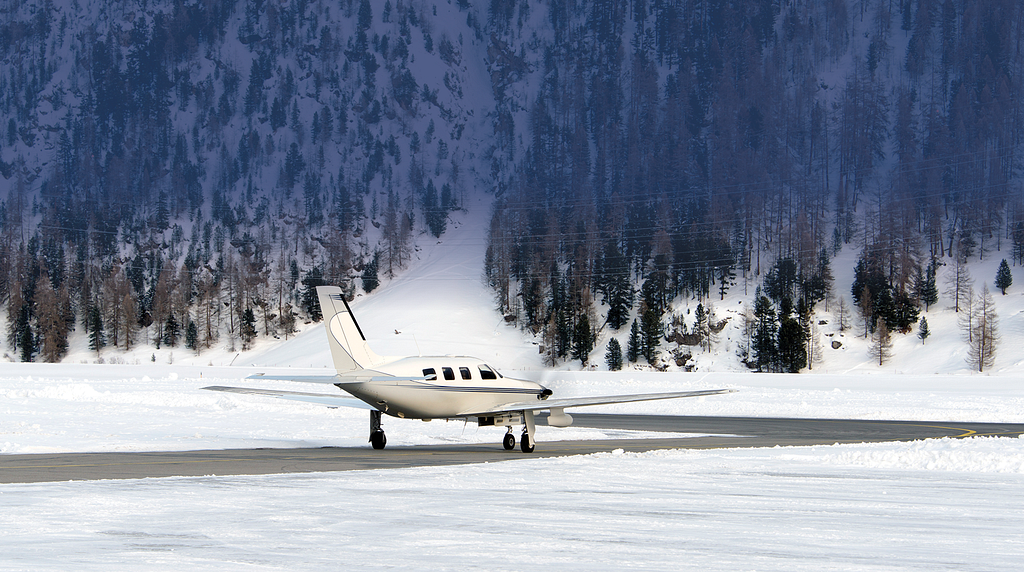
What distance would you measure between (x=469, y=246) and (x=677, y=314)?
84.0 metres

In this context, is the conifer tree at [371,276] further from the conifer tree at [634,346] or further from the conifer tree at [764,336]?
the conifer tree at [764,336]

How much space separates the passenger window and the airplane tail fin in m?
2.96

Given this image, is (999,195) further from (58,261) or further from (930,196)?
(58,261)

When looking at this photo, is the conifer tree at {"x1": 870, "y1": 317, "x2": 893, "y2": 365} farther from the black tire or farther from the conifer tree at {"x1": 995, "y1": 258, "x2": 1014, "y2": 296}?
the black tire

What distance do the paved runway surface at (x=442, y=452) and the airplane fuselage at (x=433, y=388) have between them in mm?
1309

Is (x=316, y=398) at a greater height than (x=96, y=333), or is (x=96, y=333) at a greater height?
(x=96, y=333)

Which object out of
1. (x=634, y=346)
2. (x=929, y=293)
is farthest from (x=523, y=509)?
(x=929, y=293)

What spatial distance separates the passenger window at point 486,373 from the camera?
25.8 metres

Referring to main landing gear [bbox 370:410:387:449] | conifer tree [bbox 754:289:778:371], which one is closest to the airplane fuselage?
main landing gear [bbox 370:410:387:449]

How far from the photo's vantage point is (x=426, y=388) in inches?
965

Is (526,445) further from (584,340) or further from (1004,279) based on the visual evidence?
(1004,279)

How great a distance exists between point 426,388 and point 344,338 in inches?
111

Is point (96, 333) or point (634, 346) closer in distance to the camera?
point (634, 346)

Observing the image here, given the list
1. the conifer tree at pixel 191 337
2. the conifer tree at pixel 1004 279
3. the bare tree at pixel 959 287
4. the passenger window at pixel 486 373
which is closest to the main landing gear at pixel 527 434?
the passenger window at pixel 486 373
